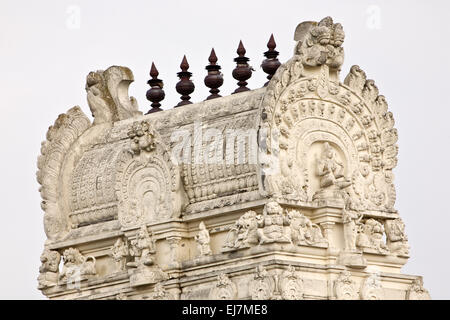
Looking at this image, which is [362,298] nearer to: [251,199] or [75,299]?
[251,199]

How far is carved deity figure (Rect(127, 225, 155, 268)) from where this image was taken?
1889 inches

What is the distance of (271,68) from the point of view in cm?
5131

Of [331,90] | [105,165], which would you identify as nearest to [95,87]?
[105,165]

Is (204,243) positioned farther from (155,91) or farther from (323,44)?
(155,91)

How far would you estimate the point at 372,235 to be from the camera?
47.8 m

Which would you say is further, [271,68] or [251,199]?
[271,68]

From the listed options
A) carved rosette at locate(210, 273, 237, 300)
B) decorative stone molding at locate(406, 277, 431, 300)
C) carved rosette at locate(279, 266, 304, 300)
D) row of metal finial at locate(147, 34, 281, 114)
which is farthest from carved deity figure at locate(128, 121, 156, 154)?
decorative stone molding at locate(406, 277, 431, 300)

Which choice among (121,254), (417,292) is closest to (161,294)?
(121,254)

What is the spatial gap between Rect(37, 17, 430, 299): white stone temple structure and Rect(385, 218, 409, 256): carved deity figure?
0.02m

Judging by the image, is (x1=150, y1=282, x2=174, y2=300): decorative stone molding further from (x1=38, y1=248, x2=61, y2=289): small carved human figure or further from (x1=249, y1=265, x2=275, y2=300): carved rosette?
(x1=38, y1=248, x2=61, y2=289): small carved human figure

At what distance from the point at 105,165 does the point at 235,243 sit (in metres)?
4.25

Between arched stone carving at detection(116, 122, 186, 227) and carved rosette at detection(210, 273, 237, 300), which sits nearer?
carved rosette at detection(210, 273, 237, 300)

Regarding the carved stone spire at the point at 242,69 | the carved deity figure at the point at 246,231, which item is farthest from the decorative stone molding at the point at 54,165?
the carved deity figure at the point at 246,231

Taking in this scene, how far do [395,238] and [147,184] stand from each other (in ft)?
16.6
